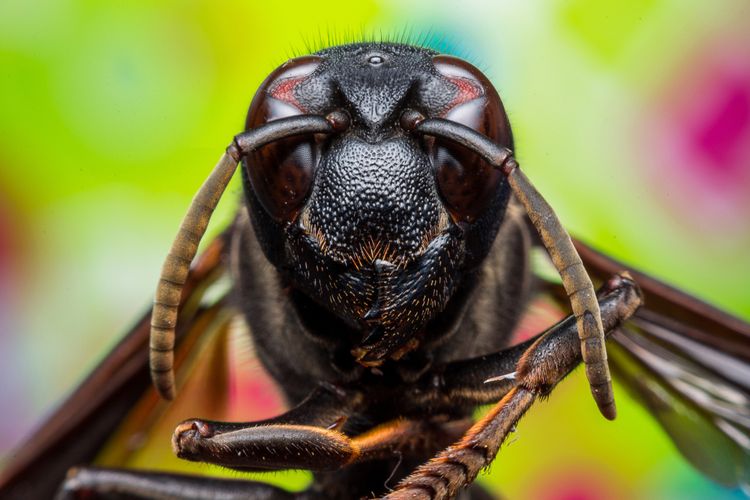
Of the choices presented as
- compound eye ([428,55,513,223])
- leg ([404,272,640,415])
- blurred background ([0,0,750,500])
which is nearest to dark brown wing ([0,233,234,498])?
leg ([404,272,640,415])

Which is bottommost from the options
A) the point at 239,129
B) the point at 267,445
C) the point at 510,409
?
the point at 239,129

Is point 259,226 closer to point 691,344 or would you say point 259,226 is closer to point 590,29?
point 691,344

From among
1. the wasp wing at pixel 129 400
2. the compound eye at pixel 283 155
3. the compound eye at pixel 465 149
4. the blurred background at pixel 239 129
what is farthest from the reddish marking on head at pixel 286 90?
the blurred background at pixel 239 129

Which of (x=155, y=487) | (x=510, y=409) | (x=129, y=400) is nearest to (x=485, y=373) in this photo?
(x=510, y=409)

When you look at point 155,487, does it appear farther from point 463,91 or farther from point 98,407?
point 463,91

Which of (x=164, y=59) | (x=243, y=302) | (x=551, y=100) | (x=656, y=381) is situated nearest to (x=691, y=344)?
(x=656, y=381)

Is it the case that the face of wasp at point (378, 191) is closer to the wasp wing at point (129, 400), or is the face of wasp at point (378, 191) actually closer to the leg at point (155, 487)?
the leg at point (155, 487)
